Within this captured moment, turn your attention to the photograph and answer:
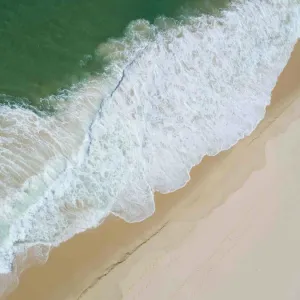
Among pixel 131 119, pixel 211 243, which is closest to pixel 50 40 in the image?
pixel 131 119

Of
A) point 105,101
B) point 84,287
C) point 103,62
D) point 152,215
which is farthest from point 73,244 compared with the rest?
point 103,62

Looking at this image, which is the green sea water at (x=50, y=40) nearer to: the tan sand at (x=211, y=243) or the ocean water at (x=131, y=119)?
the ocean water at (x=131, y=119)

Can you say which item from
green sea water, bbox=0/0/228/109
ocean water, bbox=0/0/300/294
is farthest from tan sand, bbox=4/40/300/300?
green sea water, bbox=0/0/228/109

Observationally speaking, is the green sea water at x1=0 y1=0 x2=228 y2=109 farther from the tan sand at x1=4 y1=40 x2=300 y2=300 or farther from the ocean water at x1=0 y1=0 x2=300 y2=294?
the tan sand at x1=4 y1=40 x2=300 y2=300

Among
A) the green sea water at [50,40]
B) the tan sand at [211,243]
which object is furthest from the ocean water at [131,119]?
the tan sand at [211,243]

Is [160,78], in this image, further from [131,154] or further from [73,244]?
[73,244]

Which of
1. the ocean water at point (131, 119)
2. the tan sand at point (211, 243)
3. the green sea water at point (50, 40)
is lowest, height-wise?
the tan sand at point (211, 243)
